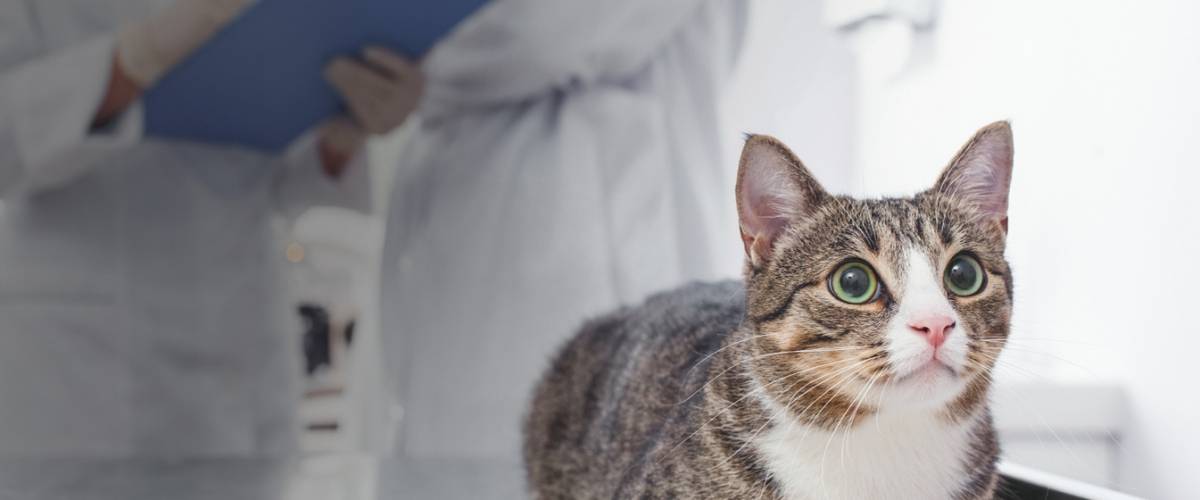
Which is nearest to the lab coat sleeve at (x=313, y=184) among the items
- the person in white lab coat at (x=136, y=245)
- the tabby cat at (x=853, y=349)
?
the person in white lab coat at (x=136, y=245)

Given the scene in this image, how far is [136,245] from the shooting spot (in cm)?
104

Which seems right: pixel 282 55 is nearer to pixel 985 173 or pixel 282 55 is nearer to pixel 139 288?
pixel 139 288

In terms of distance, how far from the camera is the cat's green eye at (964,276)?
18.5 inches

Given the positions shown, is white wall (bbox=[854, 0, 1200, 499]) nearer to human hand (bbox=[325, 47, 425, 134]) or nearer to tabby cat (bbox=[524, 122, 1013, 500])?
tabby cat (bbox=[524, 122, 1013, 500])

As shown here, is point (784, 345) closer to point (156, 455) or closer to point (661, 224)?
point (661, 224)

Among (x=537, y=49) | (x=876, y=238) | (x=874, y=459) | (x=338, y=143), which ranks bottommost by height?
(x=874, y=459)

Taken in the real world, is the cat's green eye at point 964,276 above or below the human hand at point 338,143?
below

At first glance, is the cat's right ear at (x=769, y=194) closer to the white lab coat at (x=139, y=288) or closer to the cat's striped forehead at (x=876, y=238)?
the cat's striped forehead at (x=876, y=238)

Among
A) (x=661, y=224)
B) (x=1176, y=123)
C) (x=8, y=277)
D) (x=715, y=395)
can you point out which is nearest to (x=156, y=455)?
(x=8, y=277)

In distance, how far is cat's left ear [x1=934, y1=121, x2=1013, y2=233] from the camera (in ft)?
1.58

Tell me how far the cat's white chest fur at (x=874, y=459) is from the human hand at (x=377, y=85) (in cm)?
65

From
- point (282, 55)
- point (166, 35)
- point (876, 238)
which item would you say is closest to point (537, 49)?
point (282, 55)

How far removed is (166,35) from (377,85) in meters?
0.22

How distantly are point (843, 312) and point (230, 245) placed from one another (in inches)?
31.8
